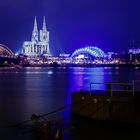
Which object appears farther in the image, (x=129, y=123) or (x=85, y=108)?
(x=85, y=108)

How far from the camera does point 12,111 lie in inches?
1124

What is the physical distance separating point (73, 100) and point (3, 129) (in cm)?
370

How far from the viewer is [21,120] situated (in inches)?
944

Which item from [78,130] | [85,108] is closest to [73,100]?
[85,108]

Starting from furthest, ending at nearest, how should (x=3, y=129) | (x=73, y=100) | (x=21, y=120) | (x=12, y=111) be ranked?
(x=12, y=111)
(x=21, y=120)
(x=73, y=100)
(x=3, y=129)

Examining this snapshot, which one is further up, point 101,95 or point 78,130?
point 101,95

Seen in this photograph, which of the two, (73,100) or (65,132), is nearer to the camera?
(65,132)

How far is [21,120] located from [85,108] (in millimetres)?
4344

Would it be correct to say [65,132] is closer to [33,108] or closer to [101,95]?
[101,95]

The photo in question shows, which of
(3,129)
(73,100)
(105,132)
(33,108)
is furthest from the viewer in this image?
(33,108)

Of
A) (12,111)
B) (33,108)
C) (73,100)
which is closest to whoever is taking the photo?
(73,100)

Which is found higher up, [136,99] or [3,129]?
[136,99]

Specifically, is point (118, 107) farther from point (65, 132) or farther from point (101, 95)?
point (65, 132)

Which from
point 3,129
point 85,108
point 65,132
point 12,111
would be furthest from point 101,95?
point 12,111
